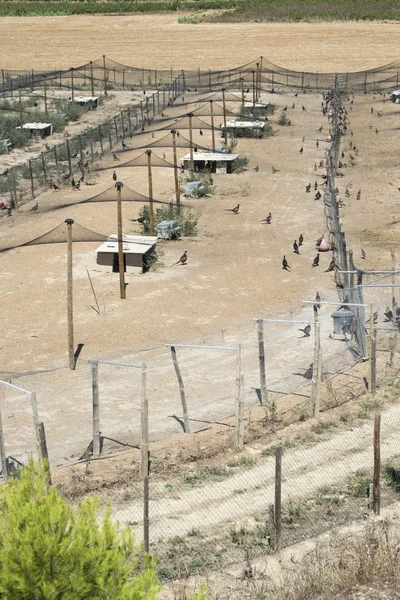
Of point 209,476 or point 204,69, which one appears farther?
point 204,69

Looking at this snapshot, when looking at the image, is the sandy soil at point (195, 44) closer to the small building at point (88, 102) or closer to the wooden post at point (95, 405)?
the small building at point (88, 102)

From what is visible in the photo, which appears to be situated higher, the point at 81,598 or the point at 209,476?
the point at 81,598

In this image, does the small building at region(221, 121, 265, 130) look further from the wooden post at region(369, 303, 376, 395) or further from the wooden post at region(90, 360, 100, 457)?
the wooden post at region(90, 360, 100, 457)

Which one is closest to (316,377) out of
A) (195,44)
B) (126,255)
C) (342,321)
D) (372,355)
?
(372,355)

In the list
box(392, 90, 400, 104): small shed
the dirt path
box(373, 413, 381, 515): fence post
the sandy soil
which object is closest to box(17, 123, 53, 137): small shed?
box(392, 90, 400, 104): small shed

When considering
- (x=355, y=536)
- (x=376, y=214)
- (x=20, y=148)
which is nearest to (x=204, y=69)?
(x=20, y=148)

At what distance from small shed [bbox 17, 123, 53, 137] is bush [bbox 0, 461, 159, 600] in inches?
1386

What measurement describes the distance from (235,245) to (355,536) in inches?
597

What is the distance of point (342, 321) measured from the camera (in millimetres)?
18422

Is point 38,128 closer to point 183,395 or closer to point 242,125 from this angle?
point 242,125

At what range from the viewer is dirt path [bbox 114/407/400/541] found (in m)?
13.1

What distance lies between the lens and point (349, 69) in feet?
197

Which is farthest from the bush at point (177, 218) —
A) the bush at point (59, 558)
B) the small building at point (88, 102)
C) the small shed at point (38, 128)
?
the small building at point (88, 102)

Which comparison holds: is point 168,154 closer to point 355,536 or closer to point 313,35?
point 355,536
